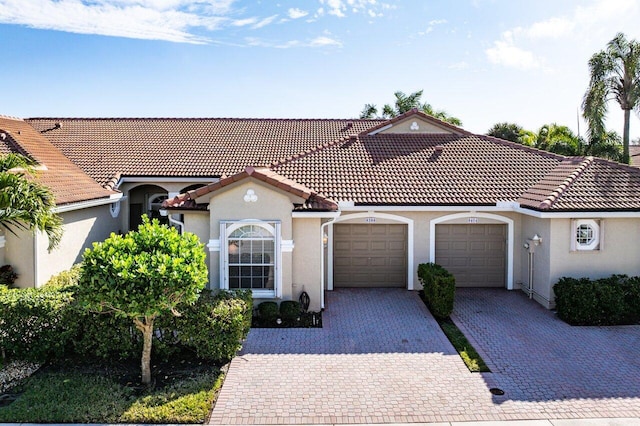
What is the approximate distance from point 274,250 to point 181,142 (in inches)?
503

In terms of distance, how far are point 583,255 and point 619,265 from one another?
1.24 m

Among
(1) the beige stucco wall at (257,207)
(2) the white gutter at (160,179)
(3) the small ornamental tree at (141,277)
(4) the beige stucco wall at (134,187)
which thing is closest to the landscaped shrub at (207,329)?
(3) the small ornamental tree at (141,277)

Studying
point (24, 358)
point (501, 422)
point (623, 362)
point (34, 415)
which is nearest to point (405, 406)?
point (501, 422)

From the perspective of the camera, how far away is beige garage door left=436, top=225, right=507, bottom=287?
1684 cm

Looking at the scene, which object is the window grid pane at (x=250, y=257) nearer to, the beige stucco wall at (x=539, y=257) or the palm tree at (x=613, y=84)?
the beige stucco wall at (x=539, y=257)

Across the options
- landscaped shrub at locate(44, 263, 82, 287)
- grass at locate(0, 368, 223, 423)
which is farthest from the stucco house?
grass at locate(0, 368, 223, 423)

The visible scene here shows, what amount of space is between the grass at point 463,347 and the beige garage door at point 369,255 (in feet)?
11.8

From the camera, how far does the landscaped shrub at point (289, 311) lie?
A: 43.7 feet

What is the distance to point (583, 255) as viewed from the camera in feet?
47.9

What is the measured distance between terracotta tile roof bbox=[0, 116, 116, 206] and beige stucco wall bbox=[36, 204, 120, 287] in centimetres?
66

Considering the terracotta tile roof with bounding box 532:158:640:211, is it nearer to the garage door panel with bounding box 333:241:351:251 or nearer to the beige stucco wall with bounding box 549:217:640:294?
the beige stucco wall with bounding box 549:217:640:294

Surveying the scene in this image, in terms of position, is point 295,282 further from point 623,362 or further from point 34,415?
point 623,362

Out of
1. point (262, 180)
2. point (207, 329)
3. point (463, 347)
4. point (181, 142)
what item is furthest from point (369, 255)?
point (181, 142)

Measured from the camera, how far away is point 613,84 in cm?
2759
